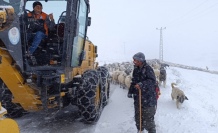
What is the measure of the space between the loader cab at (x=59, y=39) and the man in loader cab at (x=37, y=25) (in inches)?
3.2

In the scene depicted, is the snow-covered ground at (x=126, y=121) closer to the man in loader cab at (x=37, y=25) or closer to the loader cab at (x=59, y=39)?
the loader cab at (x=59, y=39)

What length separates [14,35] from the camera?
15.9 feet

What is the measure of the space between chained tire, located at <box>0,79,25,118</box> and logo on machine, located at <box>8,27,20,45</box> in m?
1.25

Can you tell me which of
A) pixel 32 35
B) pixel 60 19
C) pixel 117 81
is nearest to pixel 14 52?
pixel 32 35

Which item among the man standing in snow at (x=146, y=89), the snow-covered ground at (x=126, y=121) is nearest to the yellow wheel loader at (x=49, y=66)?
the snow-covered ground at (x=126, y=121)

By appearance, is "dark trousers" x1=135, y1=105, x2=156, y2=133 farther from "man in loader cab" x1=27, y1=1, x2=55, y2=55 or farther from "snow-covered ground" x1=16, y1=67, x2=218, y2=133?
"man in loader cab" x1=27, y1=1, x2=55, y2=55

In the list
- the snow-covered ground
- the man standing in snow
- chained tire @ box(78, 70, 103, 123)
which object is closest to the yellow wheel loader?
chained tire @ box(78, 70, 103, 123)

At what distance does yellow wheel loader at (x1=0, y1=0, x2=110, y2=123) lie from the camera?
510 centimetres

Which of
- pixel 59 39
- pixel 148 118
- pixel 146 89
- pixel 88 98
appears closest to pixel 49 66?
pixel 59 39

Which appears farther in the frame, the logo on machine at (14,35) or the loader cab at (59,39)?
the loader cab at (59,39)

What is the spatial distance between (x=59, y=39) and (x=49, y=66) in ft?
2.10

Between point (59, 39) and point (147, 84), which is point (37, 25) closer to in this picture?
point (59, 39)

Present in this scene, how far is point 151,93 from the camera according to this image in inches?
209

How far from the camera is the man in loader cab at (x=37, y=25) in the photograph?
595cm
